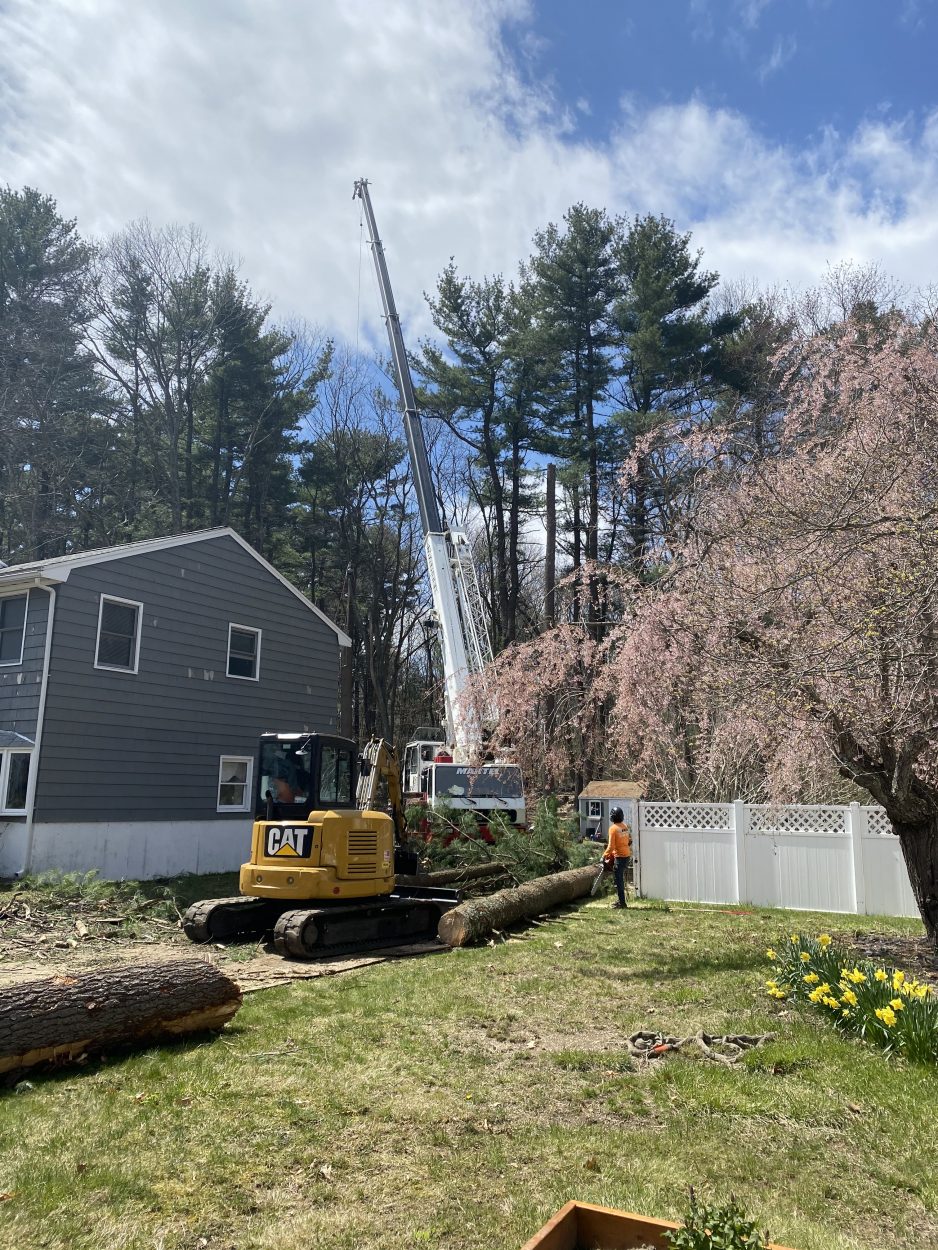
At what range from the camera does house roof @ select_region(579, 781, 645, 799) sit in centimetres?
2470

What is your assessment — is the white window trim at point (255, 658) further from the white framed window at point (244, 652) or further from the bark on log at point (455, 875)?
the bark on log at point (455, 875)

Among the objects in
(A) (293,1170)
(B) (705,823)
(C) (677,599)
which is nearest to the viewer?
(A) (293,1170)

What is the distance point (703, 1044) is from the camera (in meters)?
6.38

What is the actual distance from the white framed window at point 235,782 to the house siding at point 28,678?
4631 mm

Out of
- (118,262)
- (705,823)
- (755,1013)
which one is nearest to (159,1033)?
(755,1013)

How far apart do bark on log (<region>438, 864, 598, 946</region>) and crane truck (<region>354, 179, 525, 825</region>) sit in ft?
9.77

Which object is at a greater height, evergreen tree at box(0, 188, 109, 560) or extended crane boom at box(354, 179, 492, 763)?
evergreen tree at box(0, 188, 109, 560)

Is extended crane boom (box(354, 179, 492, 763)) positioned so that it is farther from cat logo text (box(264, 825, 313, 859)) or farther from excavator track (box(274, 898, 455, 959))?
cat logo text (box(264, 825, 313, 859))

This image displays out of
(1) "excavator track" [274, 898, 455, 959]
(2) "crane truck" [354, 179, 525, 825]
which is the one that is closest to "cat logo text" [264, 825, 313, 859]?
(1) "excavator track" [274, 898, 455, 959]

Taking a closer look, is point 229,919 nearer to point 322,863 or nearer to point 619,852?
point 322,863

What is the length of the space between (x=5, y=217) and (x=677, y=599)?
94.0 ft

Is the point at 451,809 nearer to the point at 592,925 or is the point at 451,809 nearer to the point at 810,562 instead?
the point at 592,925

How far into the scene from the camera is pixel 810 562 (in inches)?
307

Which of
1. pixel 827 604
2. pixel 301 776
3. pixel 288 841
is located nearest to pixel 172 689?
pixel 301 776
